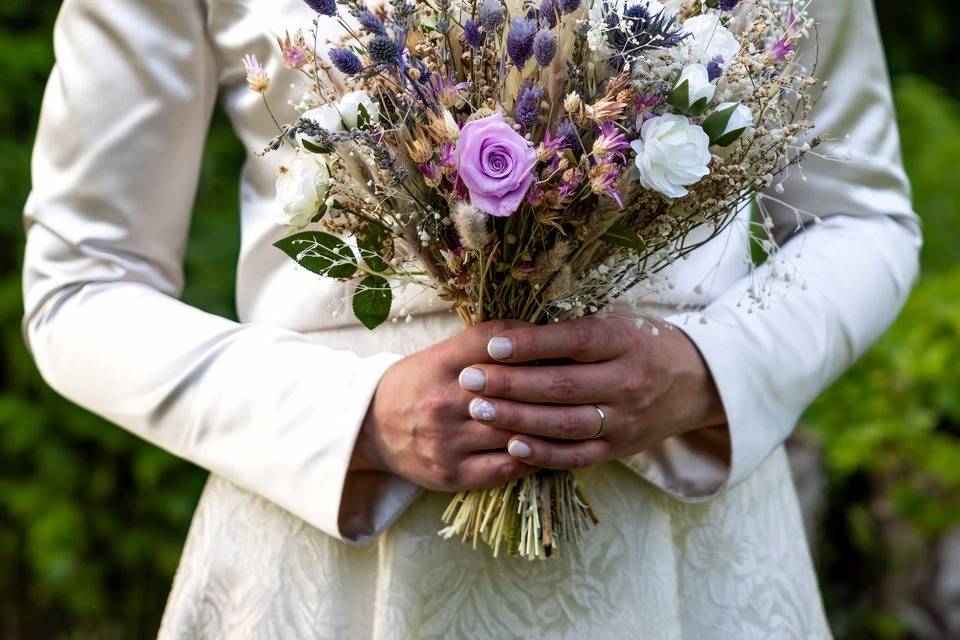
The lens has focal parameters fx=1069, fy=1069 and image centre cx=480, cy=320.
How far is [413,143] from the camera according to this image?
1.21 meters

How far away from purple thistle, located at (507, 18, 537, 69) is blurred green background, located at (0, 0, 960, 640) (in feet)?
8.92

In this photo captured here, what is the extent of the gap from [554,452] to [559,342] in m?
0.15

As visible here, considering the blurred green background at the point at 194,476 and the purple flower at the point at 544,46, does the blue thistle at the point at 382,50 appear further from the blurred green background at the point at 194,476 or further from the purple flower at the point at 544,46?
the blurred green background at the point at 194,476

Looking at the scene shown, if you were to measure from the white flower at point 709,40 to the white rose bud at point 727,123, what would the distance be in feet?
0.17

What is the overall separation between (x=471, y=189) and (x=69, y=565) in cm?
316

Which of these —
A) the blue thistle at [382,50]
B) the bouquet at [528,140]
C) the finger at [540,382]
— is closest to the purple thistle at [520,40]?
the bouquet at [528,140]

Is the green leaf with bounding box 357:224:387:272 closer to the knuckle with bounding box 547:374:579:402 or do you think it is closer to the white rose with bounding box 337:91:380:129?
the white rose with bounding box 337:91:380:129

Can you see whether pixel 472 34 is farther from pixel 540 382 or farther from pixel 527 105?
pixel 540 382

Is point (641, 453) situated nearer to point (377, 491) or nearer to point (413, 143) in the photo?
point (377, 491)

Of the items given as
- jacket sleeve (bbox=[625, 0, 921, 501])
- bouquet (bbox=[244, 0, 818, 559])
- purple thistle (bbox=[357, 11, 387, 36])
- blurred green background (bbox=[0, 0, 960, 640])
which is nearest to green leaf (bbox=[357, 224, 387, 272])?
bouquet (bbox=[244, 0, 818, 559])

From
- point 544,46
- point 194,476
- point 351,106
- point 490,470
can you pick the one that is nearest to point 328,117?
point 351,106

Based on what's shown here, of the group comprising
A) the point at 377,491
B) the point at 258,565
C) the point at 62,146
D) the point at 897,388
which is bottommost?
the point at 897,388

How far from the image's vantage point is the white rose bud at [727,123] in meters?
1.23

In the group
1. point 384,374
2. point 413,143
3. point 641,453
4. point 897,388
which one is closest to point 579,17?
point 413,143
